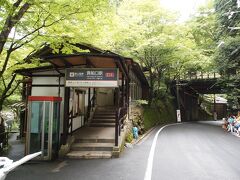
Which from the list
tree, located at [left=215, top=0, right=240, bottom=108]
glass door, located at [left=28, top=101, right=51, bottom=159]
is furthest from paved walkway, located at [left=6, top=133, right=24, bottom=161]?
tree, located at [left=215, top=0, right=240, bottom=108]

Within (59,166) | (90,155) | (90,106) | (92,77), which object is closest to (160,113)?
(90,106)

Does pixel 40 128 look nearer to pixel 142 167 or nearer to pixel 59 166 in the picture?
pixel 59 166

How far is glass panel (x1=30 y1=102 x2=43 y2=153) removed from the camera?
29.3ft

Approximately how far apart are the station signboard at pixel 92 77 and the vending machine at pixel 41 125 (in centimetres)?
105

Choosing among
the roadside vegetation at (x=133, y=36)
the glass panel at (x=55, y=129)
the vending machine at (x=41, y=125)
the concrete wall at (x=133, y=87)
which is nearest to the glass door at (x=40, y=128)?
the vending machine at (x=41, y=125)

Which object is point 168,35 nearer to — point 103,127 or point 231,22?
point 231,22

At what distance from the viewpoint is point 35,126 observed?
9.00m

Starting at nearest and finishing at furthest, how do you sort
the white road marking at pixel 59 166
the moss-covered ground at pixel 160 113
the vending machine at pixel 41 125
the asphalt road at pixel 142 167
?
the asphalt road at pixel 142 167 → the white road marking at pixel 59 166 → the vending machine at pixel 41 125 → the moss-covered ground at pixel 160 113

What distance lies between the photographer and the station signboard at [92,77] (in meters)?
9.05

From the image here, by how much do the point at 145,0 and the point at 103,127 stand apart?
1223cm

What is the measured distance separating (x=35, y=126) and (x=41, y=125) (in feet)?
1.07

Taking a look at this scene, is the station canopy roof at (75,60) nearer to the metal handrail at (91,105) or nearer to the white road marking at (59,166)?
the metal handrail at (91,105)

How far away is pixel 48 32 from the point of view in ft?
26.1

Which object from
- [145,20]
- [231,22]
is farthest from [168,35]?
[231,22]
